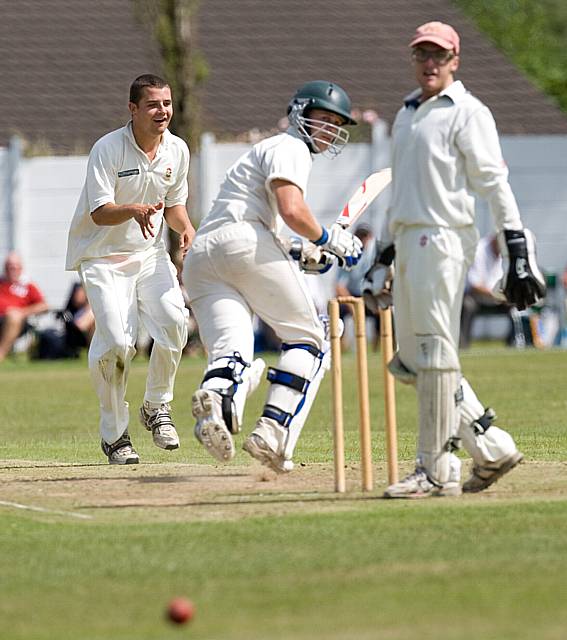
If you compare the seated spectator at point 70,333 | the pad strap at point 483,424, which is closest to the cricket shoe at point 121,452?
the pad strap at point 483,424

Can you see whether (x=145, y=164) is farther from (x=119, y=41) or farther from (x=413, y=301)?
(x=119, y=41)

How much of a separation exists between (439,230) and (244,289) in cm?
129

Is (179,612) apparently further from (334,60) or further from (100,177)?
(334,60)

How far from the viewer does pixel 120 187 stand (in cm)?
950

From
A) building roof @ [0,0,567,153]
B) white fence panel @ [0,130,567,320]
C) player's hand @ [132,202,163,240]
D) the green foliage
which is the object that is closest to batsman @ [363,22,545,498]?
player's hand @ [132,202,163,240]

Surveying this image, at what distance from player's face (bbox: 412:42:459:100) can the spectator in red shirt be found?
45.4 ft

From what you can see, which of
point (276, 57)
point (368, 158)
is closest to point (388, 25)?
point (276, 57)

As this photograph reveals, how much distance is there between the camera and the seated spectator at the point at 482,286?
70.0 feet

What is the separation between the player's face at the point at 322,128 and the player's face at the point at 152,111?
4.77 ft

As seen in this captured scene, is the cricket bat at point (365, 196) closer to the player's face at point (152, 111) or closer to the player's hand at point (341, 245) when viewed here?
the player's hand at point (341, 245)

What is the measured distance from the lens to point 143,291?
31.7 ft

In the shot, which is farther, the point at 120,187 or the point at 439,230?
the point at 120,187

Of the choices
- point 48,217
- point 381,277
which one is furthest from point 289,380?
point 48,217

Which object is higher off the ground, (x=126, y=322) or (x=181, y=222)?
(x=181, y=222)
